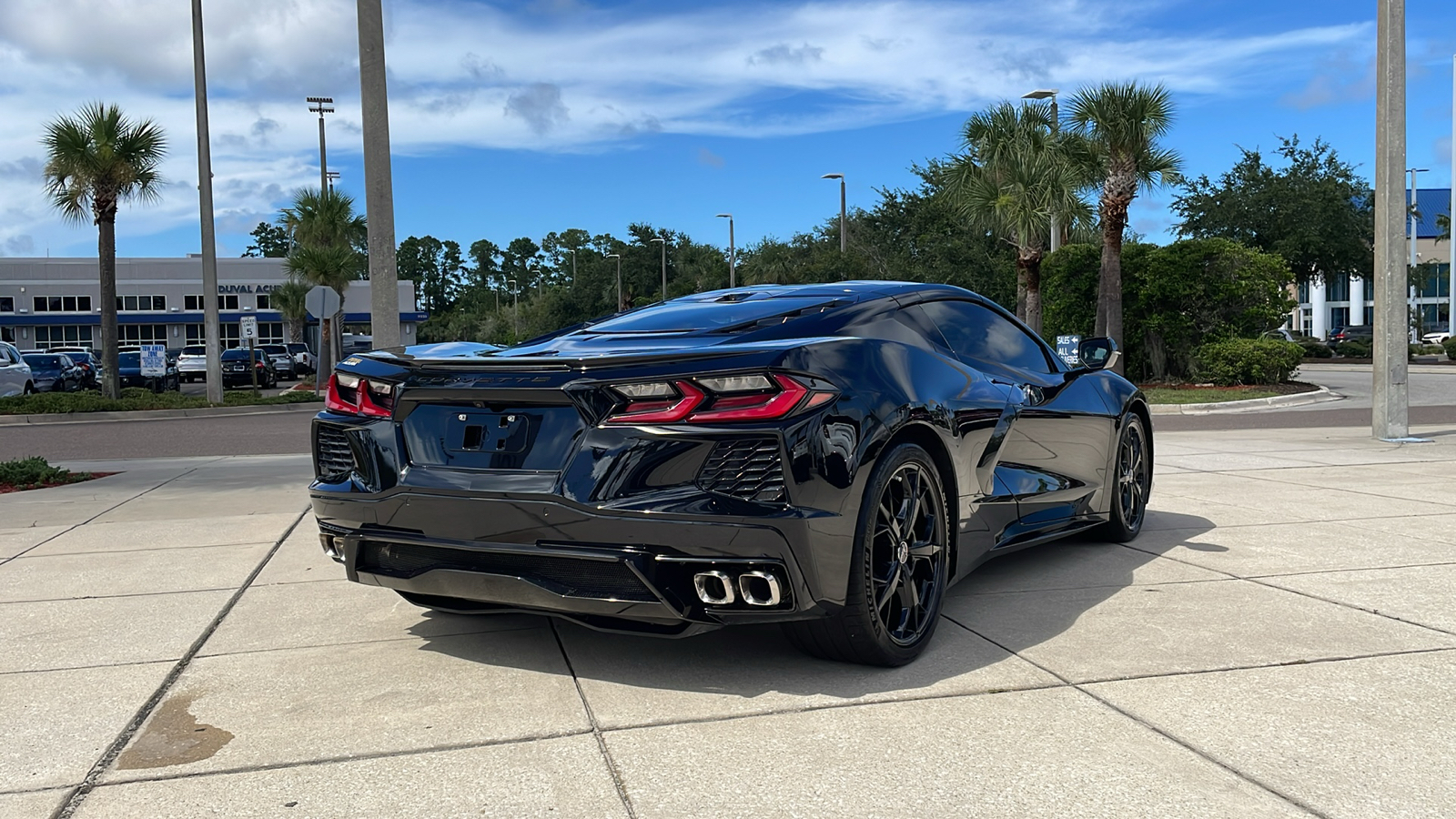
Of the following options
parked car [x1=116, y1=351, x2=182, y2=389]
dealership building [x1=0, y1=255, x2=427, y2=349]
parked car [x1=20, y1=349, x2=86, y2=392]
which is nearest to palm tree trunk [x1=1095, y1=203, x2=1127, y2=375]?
parked car [x1=116, y1=351, x2=182, y2=389]

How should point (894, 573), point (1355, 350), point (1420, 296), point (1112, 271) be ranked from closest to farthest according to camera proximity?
1. point (894, 573)
2. point (1112, 271)
3. point (1355, 350)
4. point (1420, 296)

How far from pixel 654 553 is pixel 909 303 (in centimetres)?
185

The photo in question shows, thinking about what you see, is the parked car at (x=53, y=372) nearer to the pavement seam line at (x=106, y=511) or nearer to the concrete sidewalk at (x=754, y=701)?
the pavement seam line at (x=106, y=511)

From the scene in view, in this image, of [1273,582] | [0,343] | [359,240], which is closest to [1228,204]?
[359,240]

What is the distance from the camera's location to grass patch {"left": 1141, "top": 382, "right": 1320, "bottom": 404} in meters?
21.5

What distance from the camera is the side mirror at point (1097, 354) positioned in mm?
6129

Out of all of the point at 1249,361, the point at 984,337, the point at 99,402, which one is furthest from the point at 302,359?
the point at 984,337

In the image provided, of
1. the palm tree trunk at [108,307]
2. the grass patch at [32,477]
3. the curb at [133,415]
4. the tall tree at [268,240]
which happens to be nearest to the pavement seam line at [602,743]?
the grass patch at [32,477]

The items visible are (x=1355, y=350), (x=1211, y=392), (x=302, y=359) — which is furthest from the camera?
(x=302, y=359)

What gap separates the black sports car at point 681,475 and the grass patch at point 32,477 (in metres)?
7.58

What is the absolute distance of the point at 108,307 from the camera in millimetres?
26875

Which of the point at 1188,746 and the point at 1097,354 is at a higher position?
the point at 1097,354

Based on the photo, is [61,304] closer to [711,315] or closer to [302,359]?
[302,359]

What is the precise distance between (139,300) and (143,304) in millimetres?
273
